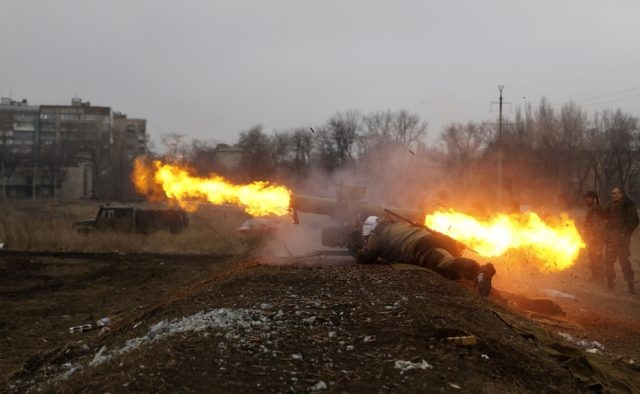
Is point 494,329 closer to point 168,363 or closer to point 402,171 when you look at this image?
point 168,363

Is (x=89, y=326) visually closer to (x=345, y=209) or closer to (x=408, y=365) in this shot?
(x=345, y=209)

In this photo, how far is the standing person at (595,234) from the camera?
12.5 metres

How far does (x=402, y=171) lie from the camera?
23.3m

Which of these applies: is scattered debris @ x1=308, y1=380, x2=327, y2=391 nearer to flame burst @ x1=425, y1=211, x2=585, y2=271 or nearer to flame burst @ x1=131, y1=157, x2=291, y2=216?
flame burst @ x1=425, y1=211, x2=585, y2=271

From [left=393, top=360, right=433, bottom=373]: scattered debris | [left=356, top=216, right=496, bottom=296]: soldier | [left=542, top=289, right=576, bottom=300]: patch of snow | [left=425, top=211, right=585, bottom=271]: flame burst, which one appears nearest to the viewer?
[left=393, top=360, right=433, bottom=373]: scattered debris

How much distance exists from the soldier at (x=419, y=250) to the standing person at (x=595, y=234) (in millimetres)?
4498

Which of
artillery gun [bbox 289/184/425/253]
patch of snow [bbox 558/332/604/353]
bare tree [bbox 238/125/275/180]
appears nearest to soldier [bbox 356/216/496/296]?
artillery gun [bbox 289/184/425/253]

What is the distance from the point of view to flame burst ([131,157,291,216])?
13471 millimetres

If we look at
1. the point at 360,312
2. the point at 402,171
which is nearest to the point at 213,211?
the point at 402,171

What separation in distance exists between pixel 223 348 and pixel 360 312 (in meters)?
1.62

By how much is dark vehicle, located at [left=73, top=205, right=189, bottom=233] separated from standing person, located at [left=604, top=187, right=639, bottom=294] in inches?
736

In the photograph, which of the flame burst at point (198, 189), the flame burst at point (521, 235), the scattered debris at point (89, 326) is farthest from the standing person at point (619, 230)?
the scattered debris at point (89, 326)

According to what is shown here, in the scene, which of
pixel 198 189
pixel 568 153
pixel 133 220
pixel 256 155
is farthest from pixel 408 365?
pixel 568 153

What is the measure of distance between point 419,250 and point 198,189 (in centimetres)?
660
